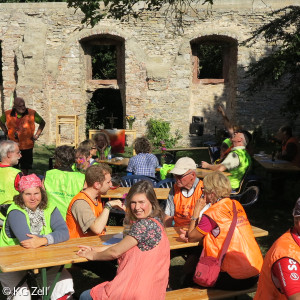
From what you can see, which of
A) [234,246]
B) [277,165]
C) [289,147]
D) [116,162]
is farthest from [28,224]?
[289,147]

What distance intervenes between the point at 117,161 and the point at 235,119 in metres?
9.21

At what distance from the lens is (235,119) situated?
647 inches

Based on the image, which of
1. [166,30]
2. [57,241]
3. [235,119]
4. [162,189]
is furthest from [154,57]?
[57,241]

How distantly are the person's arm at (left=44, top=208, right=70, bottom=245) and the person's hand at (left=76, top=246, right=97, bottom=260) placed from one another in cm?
25

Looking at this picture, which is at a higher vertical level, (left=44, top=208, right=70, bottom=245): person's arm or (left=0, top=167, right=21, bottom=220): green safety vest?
(left=0, top=167, right=21, bottom=220): green safety vest

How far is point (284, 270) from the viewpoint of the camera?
2.24 m

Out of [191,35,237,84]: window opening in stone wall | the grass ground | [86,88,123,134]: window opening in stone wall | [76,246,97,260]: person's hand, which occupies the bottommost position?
the grass ground

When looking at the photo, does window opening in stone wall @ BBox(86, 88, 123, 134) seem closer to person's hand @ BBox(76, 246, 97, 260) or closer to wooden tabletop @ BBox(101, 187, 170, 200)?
wooden tabletop @ BBox(101, 187, 170, 200)

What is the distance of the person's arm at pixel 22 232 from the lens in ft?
11.1

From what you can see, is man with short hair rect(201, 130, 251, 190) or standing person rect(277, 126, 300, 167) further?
standing person rect(277, 126, 300, 167)

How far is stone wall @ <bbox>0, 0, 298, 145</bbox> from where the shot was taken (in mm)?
15703

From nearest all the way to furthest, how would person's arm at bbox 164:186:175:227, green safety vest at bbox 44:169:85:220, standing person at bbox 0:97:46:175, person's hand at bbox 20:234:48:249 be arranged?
person's hand at bbox 20:234:48:249 → person's arm at bbox 164:186:175:227 → green safety vest at bbox 44:169:85:220 → standing person at bbox 0:97:46:175

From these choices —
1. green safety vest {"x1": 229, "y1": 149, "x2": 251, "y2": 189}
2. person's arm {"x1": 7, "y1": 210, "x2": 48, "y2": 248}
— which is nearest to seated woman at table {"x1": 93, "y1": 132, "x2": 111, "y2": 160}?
green safety vest {"x1": 229, "y1": 149, "x2": 251, "y2": 189}

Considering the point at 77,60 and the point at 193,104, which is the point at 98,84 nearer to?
the point at 77,60
